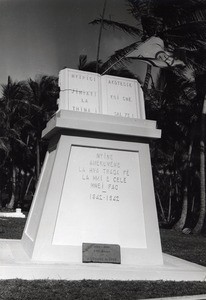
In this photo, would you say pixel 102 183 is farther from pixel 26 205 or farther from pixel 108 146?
pixel 26 205

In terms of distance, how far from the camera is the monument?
5.54 m

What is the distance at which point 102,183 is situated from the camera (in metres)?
6.03

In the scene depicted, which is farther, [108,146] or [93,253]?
[108,146]

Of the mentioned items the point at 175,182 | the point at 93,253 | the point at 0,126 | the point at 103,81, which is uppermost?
the point at 103,81

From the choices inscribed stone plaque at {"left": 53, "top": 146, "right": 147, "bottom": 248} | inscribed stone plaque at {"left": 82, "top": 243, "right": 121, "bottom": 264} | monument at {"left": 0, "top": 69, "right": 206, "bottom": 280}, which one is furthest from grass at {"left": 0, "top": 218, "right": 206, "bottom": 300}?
inscribed stone plaque at {"left": 53, "top": 146, "right": 147, "bottom": 248}

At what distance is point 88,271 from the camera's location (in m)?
5.22

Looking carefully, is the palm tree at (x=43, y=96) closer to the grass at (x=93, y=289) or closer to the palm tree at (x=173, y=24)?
the palm tree at (x=173, y=24)

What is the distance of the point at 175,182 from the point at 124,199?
1990 centimetres

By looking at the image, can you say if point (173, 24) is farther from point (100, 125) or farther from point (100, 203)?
point (100, 203)

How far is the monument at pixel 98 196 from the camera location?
18.2ft

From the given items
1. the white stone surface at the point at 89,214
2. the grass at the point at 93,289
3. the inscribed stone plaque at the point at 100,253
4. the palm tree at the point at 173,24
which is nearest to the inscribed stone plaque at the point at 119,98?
the white stone surface at the point at 89,214

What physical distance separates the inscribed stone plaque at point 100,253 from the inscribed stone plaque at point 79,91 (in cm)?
208

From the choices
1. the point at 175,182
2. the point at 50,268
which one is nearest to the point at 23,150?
the point at 175,182

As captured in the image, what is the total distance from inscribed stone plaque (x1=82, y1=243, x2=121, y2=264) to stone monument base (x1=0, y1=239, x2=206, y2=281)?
8 centimetres
